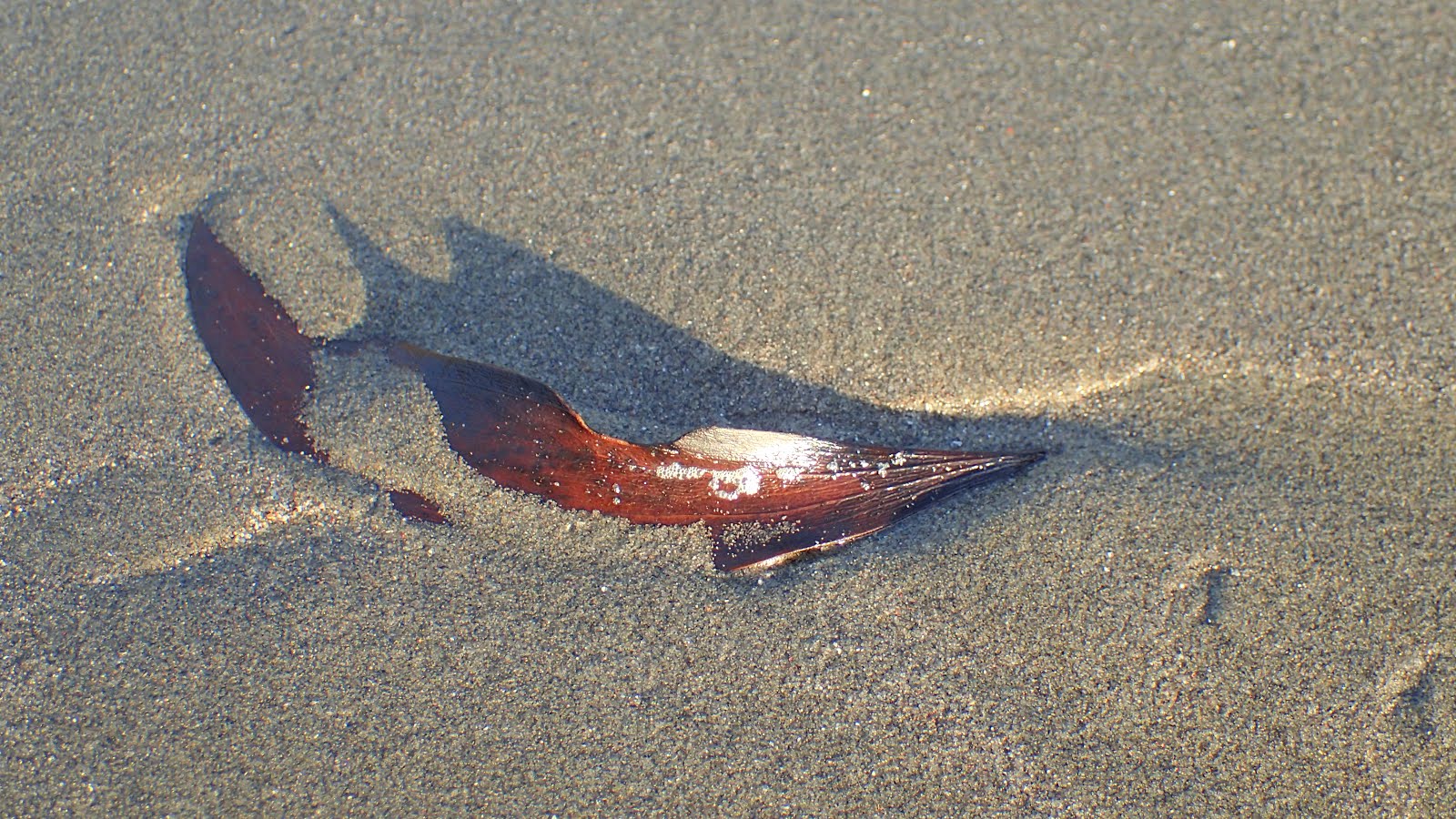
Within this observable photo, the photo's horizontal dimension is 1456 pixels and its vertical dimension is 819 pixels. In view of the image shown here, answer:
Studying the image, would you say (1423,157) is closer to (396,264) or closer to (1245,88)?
(1245,88)

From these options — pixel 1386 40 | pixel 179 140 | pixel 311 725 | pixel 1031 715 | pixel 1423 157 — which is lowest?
pixel 311 725

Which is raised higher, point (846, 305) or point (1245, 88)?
point (1245, 88)

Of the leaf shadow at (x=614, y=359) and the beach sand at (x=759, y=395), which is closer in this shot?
the beach sand at (x=759, y=395)

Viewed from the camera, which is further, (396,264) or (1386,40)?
(1386,40)

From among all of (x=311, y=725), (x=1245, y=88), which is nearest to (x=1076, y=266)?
(x=1245, y=88)

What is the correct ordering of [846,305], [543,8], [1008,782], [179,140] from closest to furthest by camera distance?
[1008,782], [846,305], [179,140], [543,8]

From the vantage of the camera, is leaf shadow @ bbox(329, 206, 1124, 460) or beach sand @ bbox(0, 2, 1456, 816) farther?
leaf shadow @ bbox(329, 206, 1124, 460)

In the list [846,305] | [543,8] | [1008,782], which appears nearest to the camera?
[1008,782]
